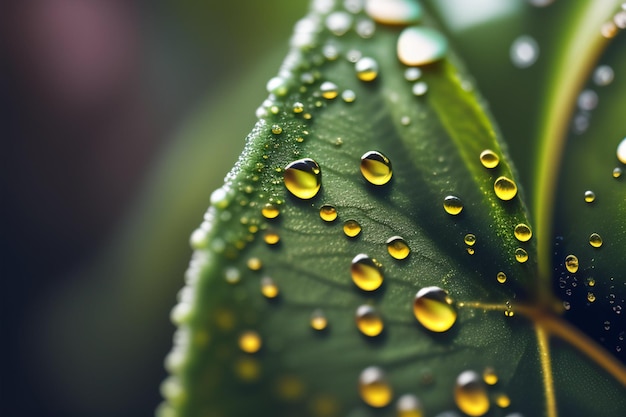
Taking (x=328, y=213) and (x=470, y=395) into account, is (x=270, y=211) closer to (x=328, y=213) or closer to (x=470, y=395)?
(x=328, y=213)

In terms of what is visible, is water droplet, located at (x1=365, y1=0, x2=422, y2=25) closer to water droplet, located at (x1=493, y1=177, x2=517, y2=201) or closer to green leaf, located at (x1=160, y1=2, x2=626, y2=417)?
green leaf, located at (x1=160, y1=2, x2=626, y2=417)

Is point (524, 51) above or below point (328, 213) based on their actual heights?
above

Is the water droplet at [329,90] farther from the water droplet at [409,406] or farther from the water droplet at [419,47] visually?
the water droplet at [409,406]

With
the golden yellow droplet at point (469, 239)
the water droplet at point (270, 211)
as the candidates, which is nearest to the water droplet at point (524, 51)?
the golden yellow droplet at point (469, 239)

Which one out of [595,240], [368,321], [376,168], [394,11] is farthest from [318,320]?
[394,11]

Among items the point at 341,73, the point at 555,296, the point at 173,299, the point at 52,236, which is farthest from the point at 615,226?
the point at 52,236

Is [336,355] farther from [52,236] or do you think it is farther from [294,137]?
[52,236]
